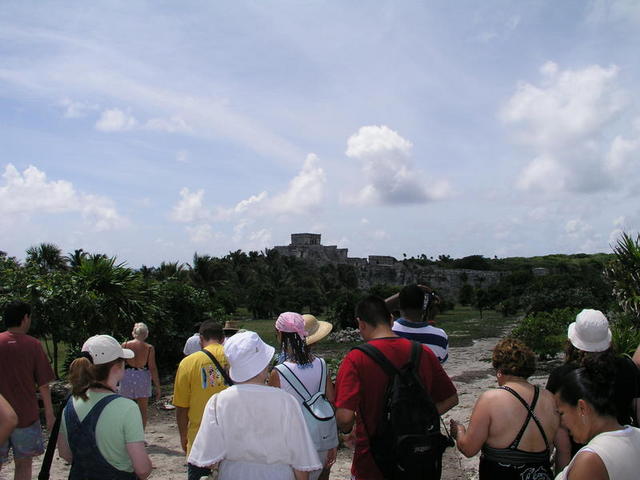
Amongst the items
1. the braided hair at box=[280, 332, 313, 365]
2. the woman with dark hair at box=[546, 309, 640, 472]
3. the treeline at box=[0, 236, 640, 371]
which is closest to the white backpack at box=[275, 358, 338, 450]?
the braided hair at box=[280, 332, 313, 365]

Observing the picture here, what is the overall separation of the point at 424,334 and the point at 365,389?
1096mm

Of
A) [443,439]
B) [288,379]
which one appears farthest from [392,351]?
[288,379]

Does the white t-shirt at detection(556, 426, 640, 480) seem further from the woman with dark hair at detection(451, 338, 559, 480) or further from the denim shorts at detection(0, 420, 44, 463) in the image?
the denim shorts at detection(0, 420, 44, 463)

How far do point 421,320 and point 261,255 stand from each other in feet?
234

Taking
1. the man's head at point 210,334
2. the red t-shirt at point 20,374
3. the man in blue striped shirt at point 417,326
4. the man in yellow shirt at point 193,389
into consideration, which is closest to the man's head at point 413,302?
the man in blue striped shirt at point 417,326

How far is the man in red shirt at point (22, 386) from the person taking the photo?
452cm

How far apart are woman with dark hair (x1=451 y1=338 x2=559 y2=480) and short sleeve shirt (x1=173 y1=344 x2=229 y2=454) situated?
1.90m

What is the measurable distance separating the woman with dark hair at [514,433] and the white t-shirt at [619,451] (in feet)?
2.90

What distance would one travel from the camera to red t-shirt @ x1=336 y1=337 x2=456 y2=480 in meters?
3.13

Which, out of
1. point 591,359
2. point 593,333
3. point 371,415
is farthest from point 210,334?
point 591,359

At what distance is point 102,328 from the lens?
457 inches

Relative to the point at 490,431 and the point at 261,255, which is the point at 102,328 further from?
the point at 261,255

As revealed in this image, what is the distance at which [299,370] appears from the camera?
3736 millimetres

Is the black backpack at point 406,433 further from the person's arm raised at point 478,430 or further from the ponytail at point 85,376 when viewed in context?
the ponytail at point 85,376
